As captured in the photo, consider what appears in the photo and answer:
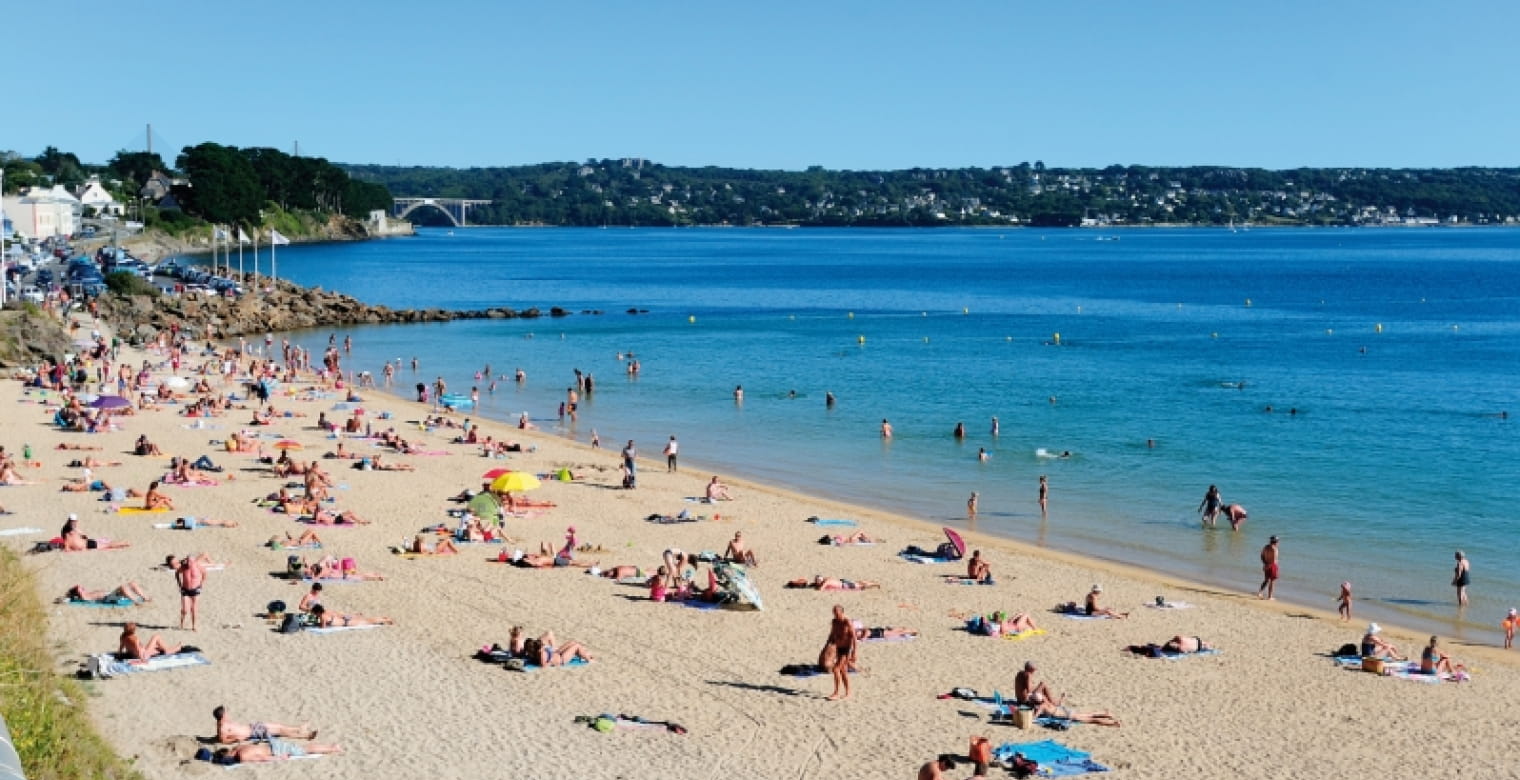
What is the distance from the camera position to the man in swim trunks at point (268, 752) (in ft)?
44.3

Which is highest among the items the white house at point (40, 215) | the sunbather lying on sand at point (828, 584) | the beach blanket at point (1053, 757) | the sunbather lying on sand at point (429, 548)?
the white house at point (40, 215)

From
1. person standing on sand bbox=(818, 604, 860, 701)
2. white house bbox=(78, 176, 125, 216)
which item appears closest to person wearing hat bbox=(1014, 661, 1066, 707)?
person standing on sand bbox=(818, 604, 860, 701)

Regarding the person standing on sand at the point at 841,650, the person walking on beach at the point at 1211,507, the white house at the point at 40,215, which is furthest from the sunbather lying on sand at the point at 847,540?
the white house at the point at 40,215

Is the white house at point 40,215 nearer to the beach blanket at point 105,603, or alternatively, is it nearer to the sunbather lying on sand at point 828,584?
the beach blanket at point 105,603

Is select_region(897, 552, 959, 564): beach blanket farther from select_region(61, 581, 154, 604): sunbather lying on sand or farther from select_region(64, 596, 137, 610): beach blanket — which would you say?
select_region(64, 596, 137, 610): beach blanket

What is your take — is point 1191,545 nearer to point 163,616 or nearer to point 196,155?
point 163,616

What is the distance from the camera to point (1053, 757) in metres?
14.3

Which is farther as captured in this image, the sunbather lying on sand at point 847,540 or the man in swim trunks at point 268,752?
the sunbather lying on sand at point 847,540

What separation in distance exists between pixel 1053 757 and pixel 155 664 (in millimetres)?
10164

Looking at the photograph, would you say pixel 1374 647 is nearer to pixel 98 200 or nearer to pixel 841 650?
pixel 841 650

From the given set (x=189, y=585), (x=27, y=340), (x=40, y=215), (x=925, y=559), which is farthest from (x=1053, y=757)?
(x=40, y=215)

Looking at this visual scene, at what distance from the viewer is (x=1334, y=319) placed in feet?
268

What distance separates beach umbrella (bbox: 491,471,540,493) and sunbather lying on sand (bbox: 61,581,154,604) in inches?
321

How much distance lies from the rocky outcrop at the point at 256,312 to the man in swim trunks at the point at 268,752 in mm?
47254
